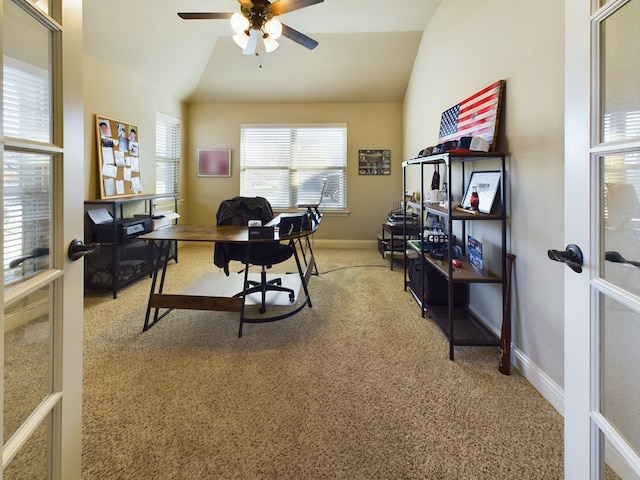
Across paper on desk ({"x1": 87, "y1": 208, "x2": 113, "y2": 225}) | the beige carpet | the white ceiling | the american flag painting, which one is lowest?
the beige carpet

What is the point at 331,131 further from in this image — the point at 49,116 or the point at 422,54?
the point at 49,116

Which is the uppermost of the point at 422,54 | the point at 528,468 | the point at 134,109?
the point at 422,54

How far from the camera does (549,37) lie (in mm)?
1606

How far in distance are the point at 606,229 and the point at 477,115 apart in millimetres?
1852

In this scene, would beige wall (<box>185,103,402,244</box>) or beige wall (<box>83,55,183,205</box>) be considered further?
beige wall (<box>185,103,402,244</box>)

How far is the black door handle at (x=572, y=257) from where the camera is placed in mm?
846

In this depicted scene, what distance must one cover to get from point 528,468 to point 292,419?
98 cm

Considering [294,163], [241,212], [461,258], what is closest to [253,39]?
[241,212]

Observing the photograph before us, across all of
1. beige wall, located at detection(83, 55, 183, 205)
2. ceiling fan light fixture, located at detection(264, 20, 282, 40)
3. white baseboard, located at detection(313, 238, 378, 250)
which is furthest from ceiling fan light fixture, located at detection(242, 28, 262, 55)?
white baseboard, located at detection(313, 238, 378, 250)

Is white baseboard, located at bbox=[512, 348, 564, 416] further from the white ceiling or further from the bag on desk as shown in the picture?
the white ceiling

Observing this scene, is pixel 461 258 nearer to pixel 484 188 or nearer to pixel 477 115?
pixel 484 188

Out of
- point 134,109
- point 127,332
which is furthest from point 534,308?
point 134,109

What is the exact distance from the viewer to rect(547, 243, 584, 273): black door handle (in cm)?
85

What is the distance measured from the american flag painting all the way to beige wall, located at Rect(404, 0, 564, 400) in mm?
71
